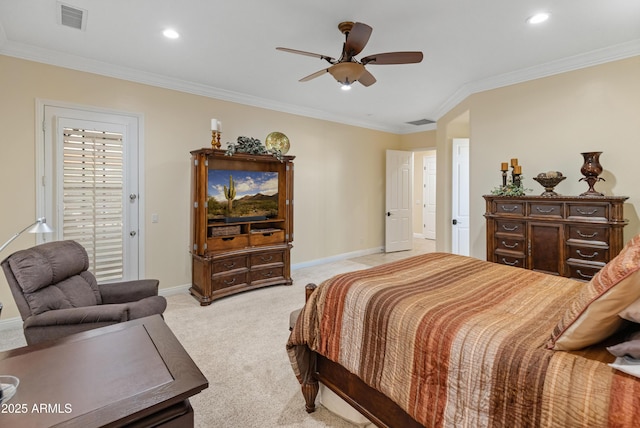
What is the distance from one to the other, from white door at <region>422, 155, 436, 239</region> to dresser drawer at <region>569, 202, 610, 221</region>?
19.6ft

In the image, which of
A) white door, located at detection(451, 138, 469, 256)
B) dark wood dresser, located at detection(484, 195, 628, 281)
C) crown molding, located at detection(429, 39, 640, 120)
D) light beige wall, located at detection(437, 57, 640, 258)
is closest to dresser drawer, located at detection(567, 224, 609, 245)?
dark wood dresser, located at detection(484, 195, 628, 281)

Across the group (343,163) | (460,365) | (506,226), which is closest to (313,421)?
(460,365)

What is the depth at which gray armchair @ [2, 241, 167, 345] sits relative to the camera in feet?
6.36

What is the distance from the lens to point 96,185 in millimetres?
3641

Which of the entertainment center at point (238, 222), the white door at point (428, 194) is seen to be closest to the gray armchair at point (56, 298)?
the entertainment center at point (238, 222)

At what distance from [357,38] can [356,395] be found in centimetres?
246

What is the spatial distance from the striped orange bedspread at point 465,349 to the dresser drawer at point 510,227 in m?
1.54

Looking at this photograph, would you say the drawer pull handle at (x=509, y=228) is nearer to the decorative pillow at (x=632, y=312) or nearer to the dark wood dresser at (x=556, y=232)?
the dark wood dresser at (x=556, y=232)

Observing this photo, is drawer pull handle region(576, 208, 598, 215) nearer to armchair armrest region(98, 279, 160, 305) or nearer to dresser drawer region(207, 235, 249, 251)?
dresser drawer region(207, 235, 249, 251)

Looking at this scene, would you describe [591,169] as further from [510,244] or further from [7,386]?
[7,386]

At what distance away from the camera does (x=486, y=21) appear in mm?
2709

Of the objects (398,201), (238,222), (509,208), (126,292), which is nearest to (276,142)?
(238,222)

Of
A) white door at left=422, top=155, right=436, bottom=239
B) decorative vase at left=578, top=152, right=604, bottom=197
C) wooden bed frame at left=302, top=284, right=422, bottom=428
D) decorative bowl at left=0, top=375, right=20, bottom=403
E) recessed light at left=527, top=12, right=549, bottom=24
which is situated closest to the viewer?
decorative bowl at left=0, top=375, right=20, bottom=403

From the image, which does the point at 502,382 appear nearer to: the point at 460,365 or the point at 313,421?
the point at 460,365
